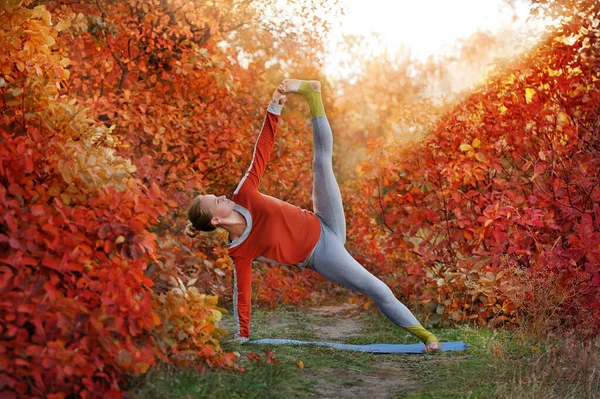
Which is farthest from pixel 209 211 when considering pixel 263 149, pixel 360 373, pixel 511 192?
pixel 511 192

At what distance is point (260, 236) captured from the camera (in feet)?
16.1

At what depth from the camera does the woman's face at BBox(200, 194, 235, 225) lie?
479cm

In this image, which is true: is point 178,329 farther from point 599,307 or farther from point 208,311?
point 599,307

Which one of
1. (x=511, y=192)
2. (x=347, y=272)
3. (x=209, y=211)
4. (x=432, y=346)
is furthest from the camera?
(x=511, y=192)

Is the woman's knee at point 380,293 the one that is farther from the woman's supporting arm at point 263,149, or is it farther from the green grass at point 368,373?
the woman's supporting arm at point 263,149

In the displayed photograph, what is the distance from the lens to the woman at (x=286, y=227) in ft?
16.1

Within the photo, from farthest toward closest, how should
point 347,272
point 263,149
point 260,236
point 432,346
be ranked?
point 432,346
point 263,149
point 347,272
point 260,236

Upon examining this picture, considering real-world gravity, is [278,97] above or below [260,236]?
above

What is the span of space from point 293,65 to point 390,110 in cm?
1550

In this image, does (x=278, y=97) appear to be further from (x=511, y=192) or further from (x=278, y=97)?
(x=511, y=192)

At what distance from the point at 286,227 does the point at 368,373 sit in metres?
1.17

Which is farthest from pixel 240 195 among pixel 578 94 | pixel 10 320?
pixel 578 94

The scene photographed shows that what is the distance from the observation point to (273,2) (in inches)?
369

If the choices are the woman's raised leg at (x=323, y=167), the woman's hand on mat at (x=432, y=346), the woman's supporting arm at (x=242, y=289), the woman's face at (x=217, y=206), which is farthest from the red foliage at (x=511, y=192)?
the woman's face at (x=217, y=206)
